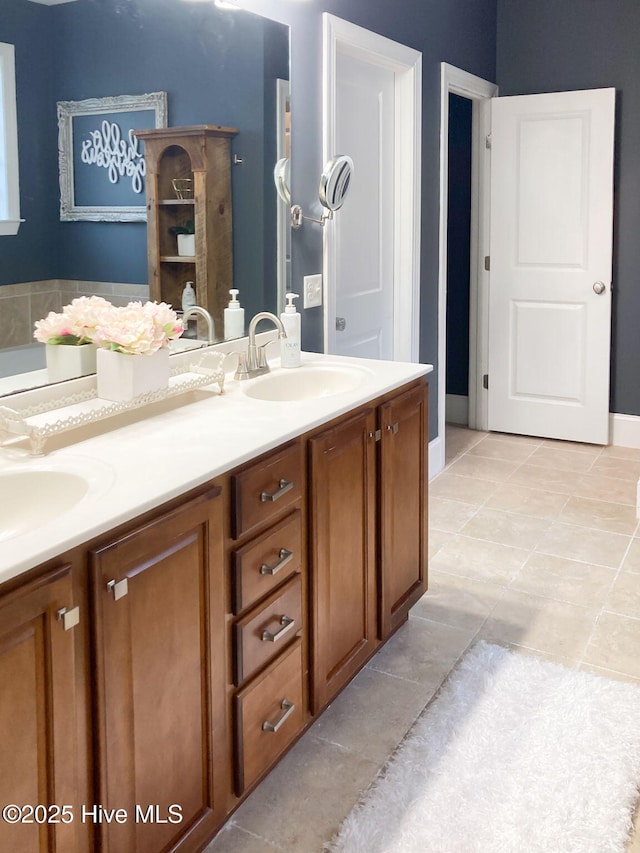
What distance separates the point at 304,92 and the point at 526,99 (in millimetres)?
2166

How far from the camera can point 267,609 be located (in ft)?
6.29

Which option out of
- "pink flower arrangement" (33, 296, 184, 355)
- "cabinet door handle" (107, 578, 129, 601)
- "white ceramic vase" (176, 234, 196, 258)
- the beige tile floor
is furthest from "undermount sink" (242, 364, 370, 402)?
"cabinet door handle" (107, 578, 129, 601)

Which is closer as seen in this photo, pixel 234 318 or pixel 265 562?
pixel 265 562

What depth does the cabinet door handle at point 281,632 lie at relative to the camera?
1918mm

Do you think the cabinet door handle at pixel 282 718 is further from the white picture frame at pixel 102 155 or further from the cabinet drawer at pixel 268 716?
the white picture frame at pixel 102 155

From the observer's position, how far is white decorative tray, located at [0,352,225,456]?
1.76 metres

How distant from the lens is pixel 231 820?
1975 millimetres

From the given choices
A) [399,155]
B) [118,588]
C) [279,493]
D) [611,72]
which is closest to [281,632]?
[279,493]

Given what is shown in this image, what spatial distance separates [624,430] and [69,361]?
3.70 metres

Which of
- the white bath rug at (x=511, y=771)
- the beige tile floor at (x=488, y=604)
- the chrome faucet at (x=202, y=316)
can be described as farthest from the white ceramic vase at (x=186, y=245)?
the white bath rug at (x=511, y=771)

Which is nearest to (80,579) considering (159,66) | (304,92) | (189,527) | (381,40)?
(189,527)

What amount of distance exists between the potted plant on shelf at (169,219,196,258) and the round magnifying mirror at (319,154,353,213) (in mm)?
817

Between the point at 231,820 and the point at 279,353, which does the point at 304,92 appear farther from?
the point at 231,820

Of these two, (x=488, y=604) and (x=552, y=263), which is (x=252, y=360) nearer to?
(x=488, y=604)
